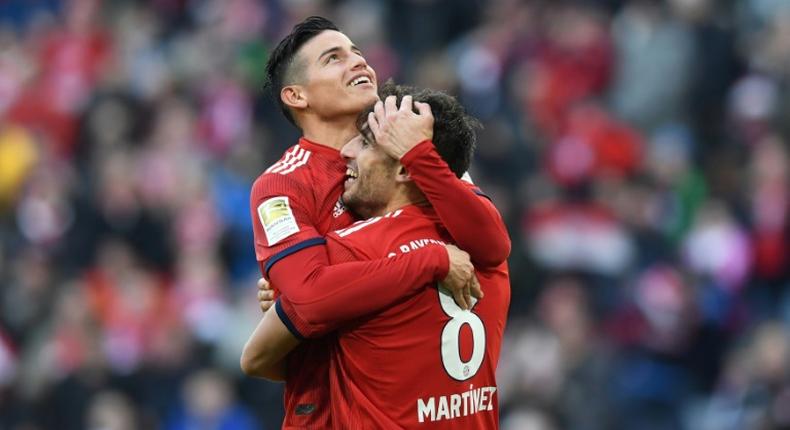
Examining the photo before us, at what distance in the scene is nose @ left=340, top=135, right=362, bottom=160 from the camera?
5.06 m

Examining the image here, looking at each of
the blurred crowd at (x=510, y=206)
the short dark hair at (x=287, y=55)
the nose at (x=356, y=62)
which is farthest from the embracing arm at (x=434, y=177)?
the blurred crowd at (x=510, y=206)

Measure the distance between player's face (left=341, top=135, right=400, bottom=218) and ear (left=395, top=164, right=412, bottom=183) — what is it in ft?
0.03

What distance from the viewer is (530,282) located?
32.2 ft

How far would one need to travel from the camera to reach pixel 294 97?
5312 millimetres

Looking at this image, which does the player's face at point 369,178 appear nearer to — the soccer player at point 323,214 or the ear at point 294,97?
the soccer player at point 323,214

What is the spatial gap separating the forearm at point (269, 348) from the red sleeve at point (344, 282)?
11 centimetres

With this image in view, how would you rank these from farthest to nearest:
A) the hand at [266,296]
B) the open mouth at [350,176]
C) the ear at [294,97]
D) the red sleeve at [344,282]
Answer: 1. the ear at [294,97]
2. the hand at [266,296]
3. the open mouth at [350,176]
4. the red sleeve at [344,282]

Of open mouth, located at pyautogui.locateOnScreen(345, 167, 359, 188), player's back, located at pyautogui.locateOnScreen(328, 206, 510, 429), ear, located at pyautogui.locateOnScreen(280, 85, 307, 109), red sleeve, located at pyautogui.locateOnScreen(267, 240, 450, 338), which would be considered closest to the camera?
red sleeve, located at pyautogui.locateOnScreen(267, 240, 450, 338)

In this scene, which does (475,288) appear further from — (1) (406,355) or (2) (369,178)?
(2) (369,178)

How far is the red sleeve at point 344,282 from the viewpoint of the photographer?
4.71 meters

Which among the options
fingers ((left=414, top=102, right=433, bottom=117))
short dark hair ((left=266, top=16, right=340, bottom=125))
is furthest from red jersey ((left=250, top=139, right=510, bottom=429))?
short dark hair ((left=266, top=16, right=340, bottom=125))

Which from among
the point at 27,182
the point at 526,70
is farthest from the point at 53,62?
the point at 526,70

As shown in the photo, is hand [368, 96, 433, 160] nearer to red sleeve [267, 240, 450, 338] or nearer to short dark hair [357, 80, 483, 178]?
short dark hair [357, 80, 483, 178]

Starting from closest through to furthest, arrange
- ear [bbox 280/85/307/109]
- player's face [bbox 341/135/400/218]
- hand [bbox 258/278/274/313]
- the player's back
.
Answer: the player's back
player's face [bbox 341/135/400/218]
hand [bbox 258/278/274/313]
ear [bbox 280/85/307/109]
